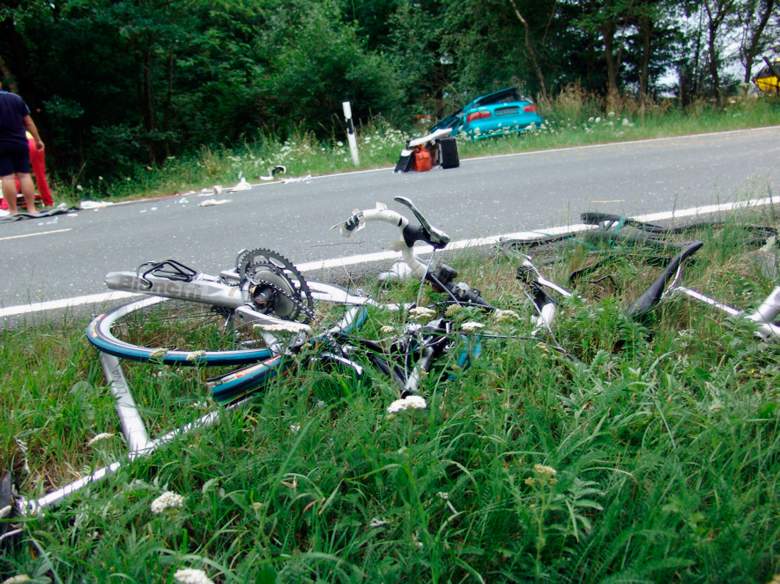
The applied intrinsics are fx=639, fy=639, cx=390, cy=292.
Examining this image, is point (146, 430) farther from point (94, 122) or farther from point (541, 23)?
point (541, 23)

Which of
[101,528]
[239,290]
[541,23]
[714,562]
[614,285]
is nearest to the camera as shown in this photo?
[714,562]

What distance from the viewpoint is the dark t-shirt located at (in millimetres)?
8219

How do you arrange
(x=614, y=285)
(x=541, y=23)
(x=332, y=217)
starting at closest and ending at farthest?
(x=614, y=285), (x=332, y=217), (x=541, y=23)

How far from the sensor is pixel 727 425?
162 cm

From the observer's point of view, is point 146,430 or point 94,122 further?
point 94,122

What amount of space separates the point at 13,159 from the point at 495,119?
8.47m

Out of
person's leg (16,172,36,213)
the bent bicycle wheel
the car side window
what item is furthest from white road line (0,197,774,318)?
the car side window

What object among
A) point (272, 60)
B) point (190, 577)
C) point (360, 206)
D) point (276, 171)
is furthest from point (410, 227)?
point (272, 60)

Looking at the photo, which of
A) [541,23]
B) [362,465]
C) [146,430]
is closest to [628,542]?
[362,465]

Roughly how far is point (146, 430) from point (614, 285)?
Result: 197 centimetres

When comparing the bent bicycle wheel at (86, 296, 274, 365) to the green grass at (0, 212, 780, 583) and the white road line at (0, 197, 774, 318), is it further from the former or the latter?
the white road line at (0, 197, 774, 318)

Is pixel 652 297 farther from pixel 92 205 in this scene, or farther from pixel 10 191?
pixel 92 205

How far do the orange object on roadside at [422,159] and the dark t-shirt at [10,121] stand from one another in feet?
17.5

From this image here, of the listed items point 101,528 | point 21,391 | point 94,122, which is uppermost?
point 94,122
